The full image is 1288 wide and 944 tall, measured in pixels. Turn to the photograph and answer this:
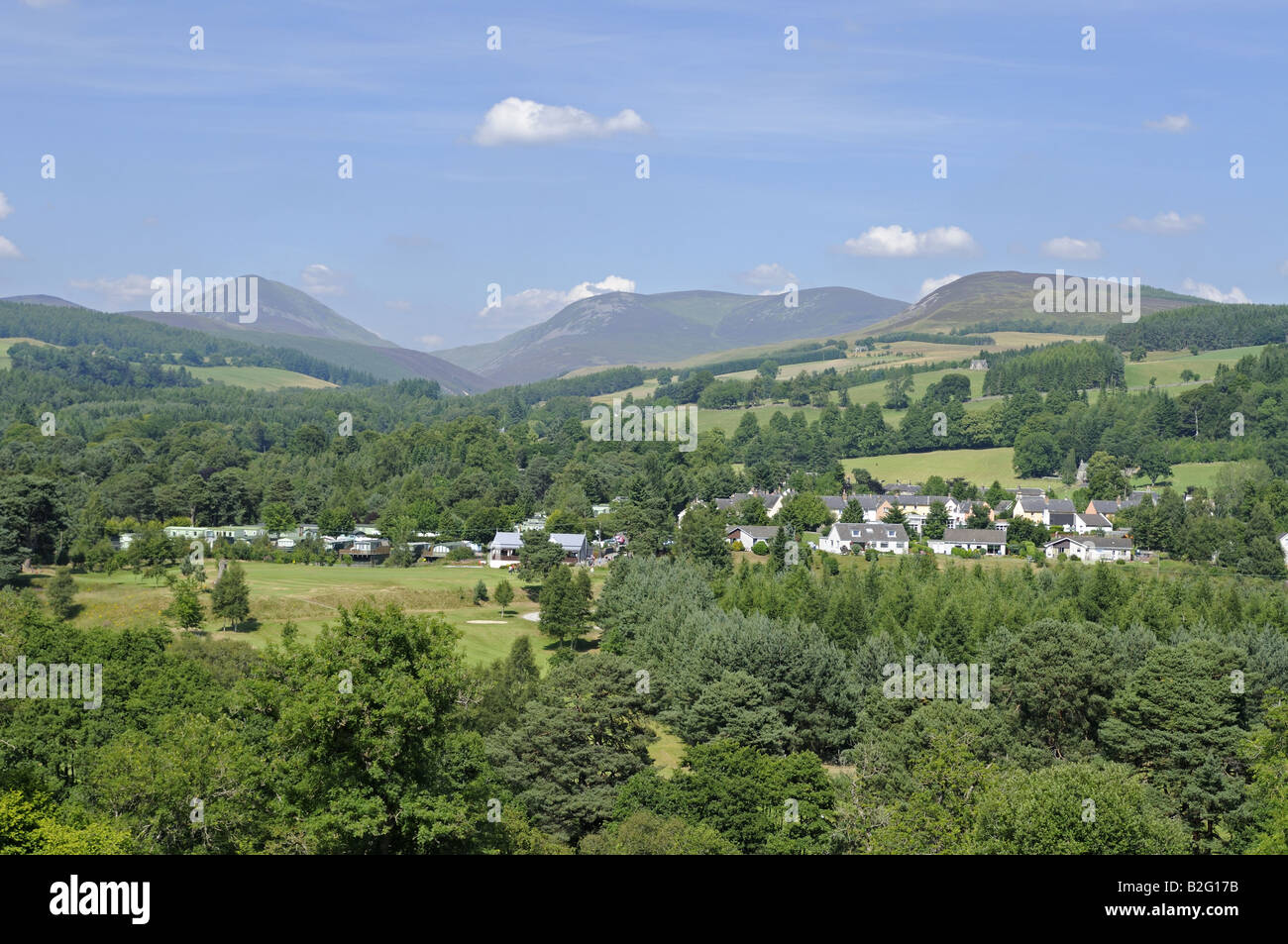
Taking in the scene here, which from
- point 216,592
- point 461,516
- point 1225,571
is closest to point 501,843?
point 216,592

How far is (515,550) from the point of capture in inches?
3600

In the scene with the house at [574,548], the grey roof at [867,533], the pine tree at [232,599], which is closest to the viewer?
the pine tree at [232,599]

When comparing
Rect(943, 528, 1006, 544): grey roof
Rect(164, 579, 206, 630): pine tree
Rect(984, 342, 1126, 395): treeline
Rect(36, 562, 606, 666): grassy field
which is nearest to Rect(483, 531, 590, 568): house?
Rect(36, 562, 606, 666): grassy field

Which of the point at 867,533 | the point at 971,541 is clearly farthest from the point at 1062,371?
the point at 867,533

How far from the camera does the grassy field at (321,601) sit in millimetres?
61188

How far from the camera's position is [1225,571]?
256ft

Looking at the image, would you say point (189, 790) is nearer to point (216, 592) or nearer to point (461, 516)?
point (216, 592)

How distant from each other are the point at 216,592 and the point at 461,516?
44706 mm

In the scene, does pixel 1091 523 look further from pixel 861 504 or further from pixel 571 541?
pixel 571 541

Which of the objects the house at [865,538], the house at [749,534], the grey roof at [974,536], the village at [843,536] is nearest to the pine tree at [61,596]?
the village at [843,536]

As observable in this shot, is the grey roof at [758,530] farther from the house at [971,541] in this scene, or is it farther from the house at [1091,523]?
the house at [1091,523]

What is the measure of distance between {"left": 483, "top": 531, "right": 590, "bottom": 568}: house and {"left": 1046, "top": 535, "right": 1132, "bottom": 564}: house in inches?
1536

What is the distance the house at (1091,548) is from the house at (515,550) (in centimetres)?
3900

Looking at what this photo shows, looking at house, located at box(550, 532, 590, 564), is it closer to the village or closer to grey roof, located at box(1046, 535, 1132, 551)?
the village
